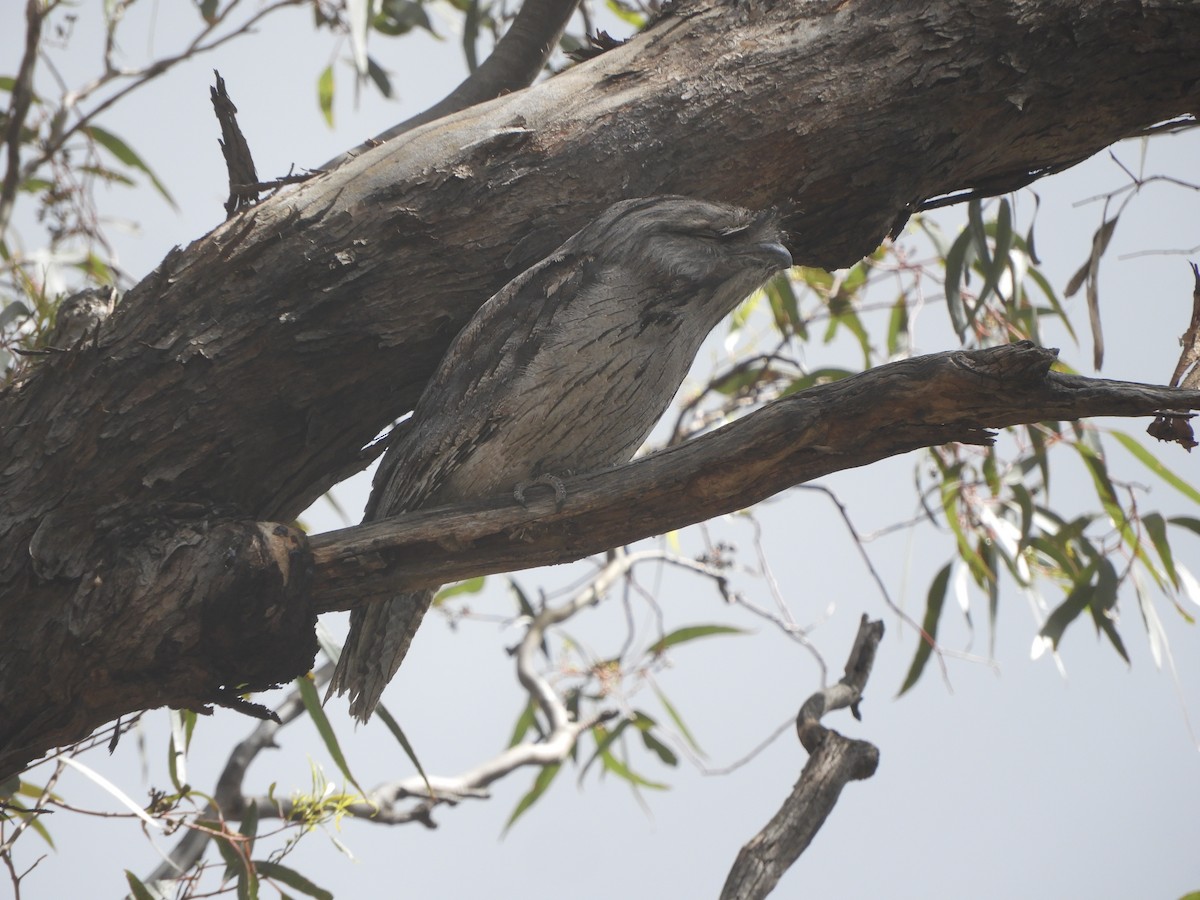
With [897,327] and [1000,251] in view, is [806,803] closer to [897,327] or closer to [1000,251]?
[1000,251]

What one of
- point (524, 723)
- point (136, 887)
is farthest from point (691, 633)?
point (136, 887)

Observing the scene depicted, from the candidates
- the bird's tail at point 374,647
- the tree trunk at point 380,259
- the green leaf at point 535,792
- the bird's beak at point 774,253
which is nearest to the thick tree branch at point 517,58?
the tree trunk at point 380,259

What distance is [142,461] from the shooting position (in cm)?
176

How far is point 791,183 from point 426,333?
0.76m

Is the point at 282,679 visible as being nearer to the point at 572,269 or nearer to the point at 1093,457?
the point at 572,269

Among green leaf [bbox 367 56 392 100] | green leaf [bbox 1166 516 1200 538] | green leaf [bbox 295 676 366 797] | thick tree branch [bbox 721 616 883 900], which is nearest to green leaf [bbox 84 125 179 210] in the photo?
green leaf [bbox 367 56 392 100]

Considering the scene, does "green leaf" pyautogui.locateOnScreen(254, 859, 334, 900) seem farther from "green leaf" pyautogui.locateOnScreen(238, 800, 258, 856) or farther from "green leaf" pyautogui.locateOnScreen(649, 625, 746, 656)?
"green leaf" pyautogui.locateOnScreen(649, 625, 746, 656)

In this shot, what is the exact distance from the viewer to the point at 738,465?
1.57 meters

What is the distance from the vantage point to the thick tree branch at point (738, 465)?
55.9 inches

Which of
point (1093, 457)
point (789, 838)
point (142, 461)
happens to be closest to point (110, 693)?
point (142, 461)

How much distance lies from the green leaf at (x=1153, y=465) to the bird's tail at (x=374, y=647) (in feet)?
6.94

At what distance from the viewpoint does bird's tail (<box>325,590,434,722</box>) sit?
Result: 196cm

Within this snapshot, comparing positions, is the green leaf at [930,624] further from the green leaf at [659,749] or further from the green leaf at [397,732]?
the green leaf at [397,732]

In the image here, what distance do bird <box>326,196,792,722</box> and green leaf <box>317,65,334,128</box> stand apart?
291 cm
